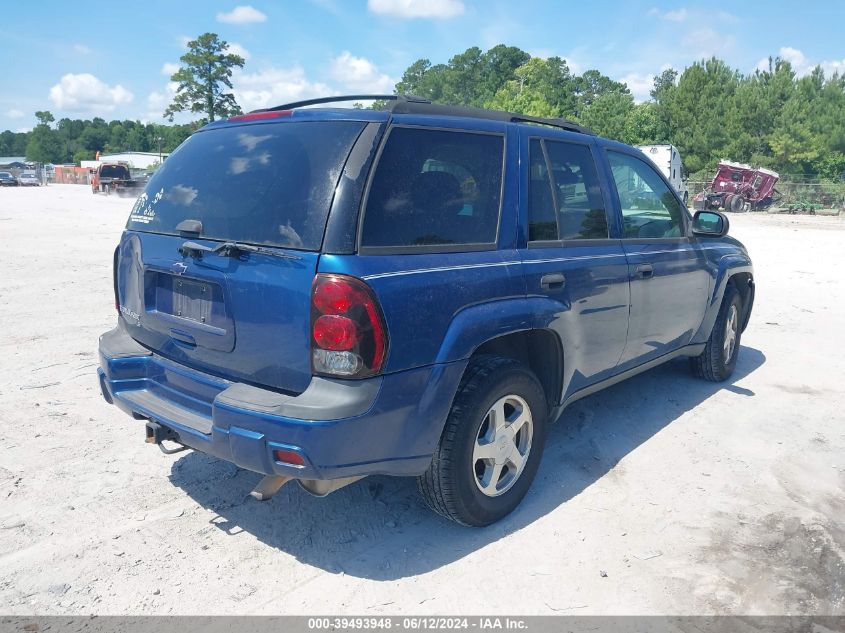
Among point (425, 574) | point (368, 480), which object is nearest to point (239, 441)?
point (425, 574)

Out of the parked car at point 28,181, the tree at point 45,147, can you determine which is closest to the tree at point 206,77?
the parked car at point 28,181

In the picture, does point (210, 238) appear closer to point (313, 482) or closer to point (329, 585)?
point (313, 482)

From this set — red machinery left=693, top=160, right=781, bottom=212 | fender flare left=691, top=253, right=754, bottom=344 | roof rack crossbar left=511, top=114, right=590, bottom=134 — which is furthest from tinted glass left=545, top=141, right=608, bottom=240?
red machinery left=693, top=160, right=781, bottom=212

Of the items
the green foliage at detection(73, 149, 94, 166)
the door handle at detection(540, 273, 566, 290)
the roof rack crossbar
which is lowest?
the door handle at detection(540, 273, 566, 290)

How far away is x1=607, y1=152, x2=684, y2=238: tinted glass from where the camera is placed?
4.24 meters

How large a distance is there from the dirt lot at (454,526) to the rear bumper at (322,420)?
546 millimetres

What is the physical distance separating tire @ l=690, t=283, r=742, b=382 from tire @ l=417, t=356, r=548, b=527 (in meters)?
2.61

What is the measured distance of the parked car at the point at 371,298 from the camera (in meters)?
2.59

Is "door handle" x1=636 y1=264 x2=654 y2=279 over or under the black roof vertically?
under

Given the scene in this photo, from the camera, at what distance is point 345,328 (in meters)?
2.52

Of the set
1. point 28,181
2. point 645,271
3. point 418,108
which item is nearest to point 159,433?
point 418,108

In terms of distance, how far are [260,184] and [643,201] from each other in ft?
9.05

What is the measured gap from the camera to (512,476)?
3369 mm

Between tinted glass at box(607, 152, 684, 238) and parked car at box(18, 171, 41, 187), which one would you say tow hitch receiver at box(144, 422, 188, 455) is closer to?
tinted glass at box(607, 152, 684, 238)
